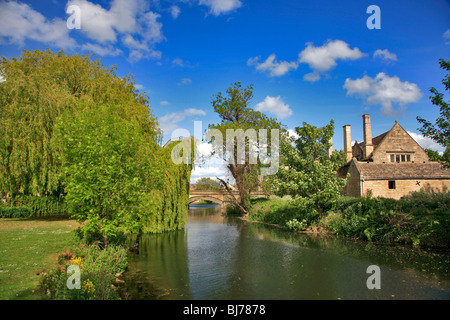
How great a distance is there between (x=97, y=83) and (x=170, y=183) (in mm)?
11564

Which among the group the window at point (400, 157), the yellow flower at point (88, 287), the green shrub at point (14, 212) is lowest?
the yellow flower at point (88, 287)

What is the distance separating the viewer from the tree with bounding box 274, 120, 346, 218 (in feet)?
81.8

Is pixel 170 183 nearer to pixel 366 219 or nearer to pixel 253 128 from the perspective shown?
pixel 366 219

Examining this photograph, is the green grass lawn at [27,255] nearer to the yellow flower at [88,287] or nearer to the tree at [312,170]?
the yellow flower at [88,287]

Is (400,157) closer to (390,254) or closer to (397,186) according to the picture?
(397,186)

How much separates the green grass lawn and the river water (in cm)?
324

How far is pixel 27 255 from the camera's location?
11586 millimetres

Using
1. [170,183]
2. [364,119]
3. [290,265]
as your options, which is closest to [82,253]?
[290,265]

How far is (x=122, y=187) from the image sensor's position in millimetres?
13266

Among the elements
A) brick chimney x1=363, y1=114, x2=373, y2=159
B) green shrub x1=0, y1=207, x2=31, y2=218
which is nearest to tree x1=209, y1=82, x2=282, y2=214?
brick chimney x1=363, y1=114, x2=373, y2=159

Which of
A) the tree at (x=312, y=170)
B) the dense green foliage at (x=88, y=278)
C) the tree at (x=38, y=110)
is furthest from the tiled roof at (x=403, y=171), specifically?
the dense green foliage at (x=88, y=278)

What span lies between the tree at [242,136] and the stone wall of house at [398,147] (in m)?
13.7

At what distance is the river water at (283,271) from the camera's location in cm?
1084

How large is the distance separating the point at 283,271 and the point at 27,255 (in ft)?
36.4
